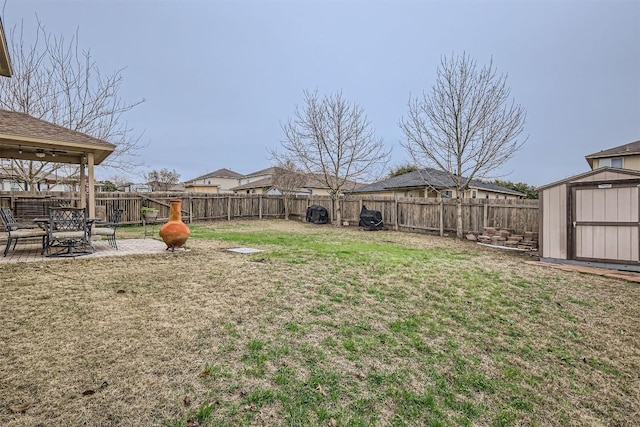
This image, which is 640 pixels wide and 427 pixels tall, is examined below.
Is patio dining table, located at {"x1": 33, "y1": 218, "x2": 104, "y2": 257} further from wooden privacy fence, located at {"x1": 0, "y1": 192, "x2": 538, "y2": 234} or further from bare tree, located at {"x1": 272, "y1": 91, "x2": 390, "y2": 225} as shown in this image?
bare tree, located at {"x1": 272, "y1": 91, "x2": 390, "y2": 225}

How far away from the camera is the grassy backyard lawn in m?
2.13

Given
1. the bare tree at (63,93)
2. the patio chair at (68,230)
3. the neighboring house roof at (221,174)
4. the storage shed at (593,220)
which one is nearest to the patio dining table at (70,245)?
the patio chair at (68,230)

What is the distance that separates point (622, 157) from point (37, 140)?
26068 millimetres

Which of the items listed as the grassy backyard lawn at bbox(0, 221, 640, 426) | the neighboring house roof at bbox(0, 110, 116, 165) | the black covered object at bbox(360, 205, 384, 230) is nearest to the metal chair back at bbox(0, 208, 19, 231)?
the grassy backyard lawn at bbox(0, 221, 640, 426)

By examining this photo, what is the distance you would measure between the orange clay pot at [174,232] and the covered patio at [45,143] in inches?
94.7

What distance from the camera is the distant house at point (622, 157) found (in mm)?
17703

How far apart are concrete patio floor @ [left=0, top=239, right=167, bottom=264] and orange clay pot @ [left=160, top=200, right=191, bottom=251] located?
0.31m

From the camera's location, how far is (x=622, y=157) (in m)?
18.4

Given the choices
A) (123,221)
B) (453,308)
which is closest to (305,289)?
(453,308)

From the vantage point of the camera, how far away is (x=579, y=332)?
3.50 m

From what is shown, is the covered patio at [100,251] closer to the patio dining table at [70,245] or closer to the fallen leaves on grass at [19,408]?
the patio dining table at [70,245]

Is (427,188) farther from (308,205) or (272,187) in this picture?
(272,187)

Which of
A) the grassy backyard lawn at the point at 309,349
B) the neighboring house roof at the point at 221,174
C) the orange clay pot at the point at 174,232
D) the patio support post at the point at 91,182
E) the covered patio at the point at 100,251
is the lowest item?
the grassy backyard lawn at the point at 309,349

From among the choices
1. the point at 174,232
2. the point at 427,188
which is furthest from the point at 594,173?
the point at 427,188
